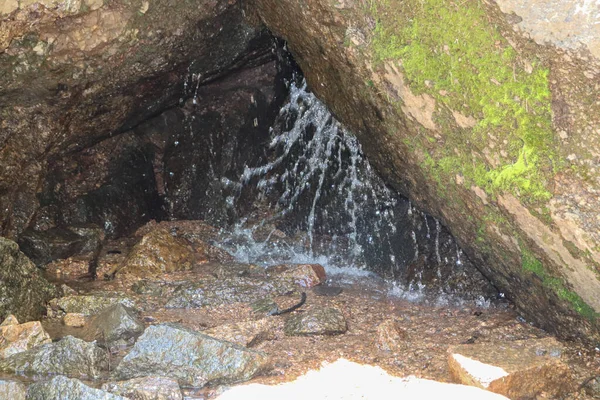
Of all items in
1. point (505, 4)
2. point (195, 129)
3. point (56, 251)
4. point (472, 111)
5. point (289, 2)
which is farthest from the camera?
point (195, 129)

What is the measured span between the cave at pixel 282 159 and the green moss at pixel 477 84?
0.01m

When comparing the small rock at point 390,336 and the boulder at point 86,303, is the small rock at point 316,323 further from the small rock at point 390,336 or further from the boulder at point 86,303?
the boulder at point 86,303

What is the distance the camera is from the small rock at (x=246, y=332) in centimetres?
410

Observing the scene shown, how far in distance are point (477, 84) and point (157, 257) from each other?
2984 mm

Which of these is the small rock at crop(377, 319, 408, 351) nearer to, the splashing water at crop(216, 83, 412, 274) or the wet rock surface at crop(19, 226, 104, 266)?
the splashing water at crop(216, 83, 412, 274)

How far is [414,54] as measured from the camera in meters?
3.80

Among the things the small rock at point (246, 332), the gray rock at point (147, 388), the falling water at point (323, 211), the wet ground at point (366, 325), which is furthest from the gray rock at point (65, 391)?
the falling water at point (323, 211)

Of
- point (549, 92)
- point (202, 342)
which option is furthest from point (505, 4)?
point (202, 342)

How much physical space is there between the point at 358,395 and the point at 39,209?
3559mm

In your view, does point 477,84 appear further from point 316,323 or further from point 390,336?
point 316,323

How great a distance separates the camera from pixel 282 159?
7098mm

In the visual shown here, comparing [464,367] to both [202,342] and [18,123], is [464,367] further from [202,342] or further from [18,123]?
[18,123]

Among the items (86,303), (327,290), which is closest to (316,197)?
(327,290)

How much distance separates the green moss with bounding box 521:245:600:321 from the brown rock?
30cm
